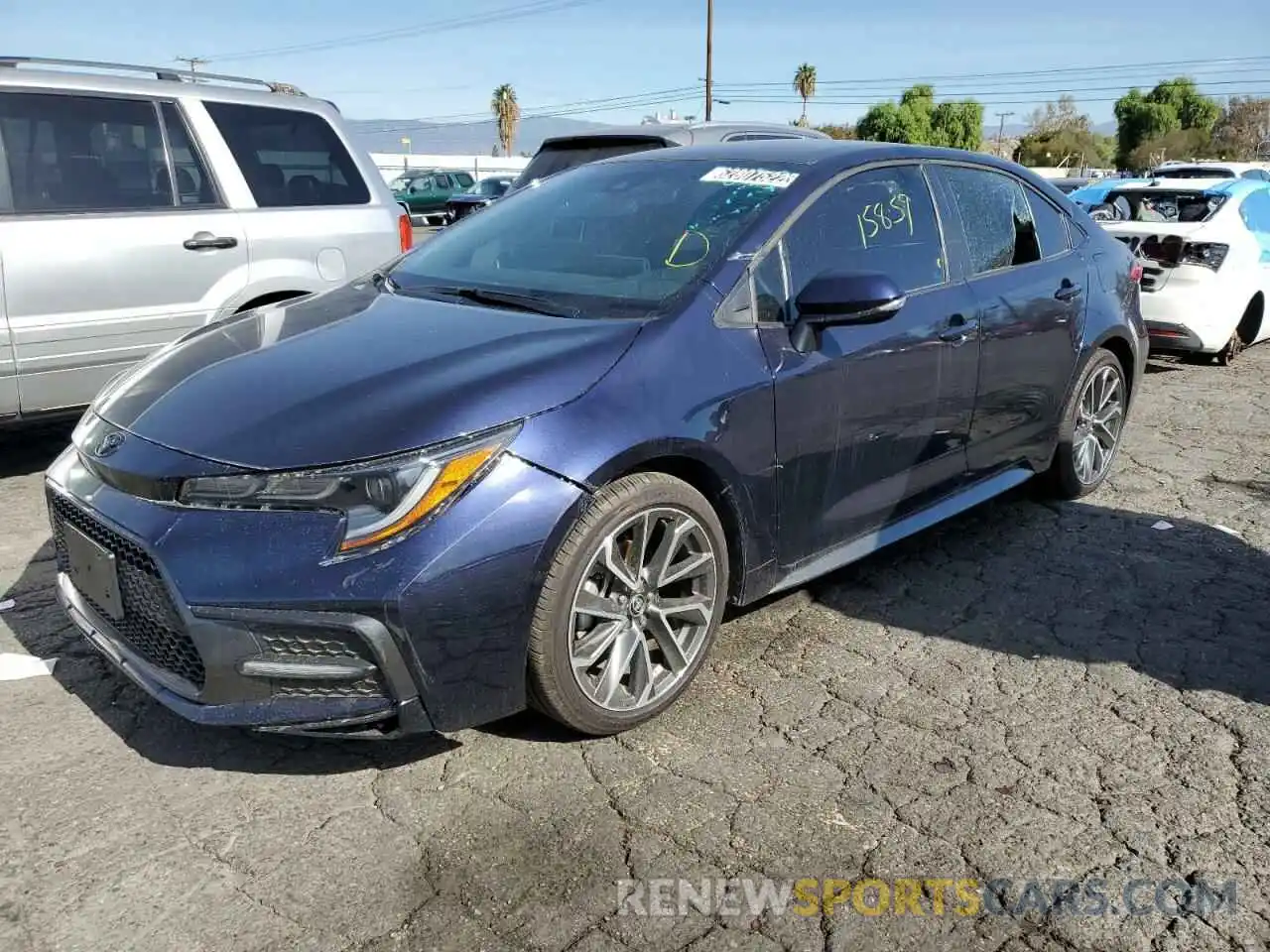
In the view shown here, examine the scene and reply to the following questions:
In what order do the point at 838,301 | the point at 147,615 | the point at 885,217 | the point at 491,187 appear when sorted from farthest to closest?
1. the point at 491,187
2. the point at 885,217
3. the point at 838,301
4. the point at 147,615

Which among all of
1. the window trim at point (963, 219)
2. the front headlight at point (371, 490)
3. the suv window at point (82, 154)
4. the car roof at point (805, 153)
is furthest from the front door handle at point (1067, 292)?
the suv window at point (82, 154)

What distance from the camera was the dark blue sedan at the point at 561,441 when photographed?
2.47 meters

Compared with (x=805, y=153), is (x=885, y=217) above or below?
below

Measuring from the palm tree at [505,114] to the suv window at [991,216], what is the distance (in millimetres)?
82742

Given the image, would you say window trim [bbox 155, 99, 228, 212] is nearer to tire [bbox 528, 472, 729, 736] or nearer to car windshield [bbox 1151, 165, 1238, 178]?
tire [bbox 528, 472, 729, 736]

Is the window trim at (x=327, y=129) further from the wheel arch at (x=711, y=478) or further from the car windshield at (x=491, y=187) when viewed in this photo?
the car windshield at (x=491, y=187)

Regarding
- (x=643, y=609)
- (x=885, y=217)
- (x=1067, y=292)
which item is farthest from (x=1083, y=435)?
(x=643, y=609)

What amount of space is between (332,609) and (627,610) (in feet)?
2.75

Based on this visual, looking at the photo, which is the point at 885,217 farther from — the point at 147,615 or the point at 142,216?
the point at 142,216

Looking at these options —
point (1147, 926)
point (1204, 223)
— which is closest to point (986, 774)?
point (1147, 926)

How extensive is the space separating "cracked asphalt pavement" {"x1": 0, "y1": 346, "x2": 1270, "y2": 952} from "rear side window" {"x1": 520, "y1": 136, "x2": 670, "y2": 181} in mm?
4168

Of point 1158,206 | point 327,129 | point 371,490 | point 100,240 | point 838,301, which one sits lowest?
point 371,490

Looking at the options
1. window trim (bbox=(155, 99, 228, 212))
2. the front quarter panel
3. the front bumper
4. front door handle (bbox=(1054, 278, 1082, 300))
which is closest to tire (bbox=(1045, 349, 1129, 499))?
front door handle (bbox=(1054, 278, 1082, 300))

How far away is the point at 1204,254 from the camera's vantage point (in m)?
7.70
